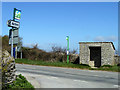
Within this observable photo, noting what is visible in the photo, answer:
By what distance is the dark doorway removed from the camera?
2617 centimetres

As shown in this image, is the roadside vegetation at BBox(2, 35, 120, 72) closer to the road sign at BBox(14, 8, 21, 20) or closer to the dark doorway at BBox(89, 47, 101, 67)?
the dark doorway at BBox(89, 47, 101, 67)

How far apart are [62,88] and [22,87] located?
6.91 ft

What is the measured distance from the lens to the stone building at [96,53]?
23656mm

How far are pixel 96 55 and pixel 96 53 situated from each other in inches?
11.1

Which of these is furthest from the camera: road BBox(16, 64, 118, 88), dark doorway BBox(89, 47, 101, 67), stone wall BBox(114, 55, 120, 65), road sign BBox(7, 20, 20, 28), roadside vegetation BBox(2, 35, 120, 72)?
roadside vegetation BBox(2, 35, 120, 72)

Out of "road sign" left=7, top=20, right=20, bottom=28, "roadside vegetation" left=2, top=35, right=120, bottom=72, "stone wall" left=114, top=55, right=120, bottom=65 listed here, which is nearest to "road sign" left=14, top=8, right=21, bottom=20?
"road sign" left=7, top=20, right=20, bottom=28

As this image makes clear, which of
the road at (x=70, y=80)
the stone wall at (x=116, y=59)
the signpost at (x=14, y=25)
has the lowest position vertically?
the road at (x=70, y=80)

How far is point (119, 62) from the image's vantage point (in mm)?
25000

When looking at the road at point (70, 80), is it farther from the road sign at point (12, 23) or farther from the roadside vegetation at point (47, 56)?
the roadside vegetation at point (47, 56)

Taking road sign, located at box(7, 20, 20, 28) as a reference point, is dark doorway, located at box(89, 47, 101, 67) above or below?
below

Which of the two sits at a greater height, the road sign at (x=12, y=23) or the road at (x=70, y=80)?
the road sign at (x=12, y=23)

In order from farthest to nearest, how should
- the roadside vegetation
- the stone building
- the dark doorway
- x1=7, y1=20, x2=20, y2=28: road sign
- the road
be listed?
the roadside vegetation < the dark doorway < the stone building < x1=7, y1=20, x2=20, y2=28: road sign < the road

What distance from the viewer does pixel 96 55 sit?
86.9ft

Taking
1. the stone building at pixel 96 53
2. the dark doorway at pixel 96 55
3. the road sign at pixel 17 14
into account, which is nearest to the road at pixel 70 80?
the road sign at pixel 17 14
